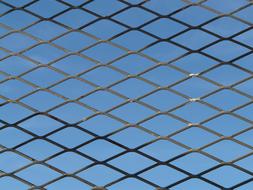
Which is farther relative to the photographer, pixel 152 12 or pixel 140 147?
pixel 152 12

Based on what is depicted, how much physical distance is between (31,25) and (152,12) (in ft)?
3.11

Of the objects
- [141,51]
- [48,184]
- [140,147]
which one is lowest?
[48,184]

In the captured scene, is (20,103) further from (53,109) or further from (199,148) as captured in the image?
(199,148)

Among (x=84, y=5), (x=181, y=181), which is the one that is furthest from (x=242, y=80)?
(x=84, y=5)

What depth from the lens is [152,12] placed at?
4.50 metres

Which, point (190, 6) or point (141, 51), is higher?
point (190, 6)

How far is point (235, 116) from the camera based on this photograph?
422cm

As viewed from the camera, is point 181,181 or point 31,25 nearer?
point 181,181

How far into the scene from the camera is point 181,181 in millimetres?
4133

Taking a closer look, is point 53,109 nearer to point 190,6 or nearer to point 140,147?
point 140,147

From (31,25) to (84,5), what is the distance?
0.44 m

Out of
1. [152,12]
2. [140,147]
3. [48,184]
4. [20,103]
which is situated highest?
[152,12]

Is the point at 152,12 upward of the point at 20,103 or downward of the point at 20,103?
upward

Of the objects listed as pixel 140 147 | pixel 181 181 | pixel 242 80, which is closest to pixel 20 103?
pixel 140 147
